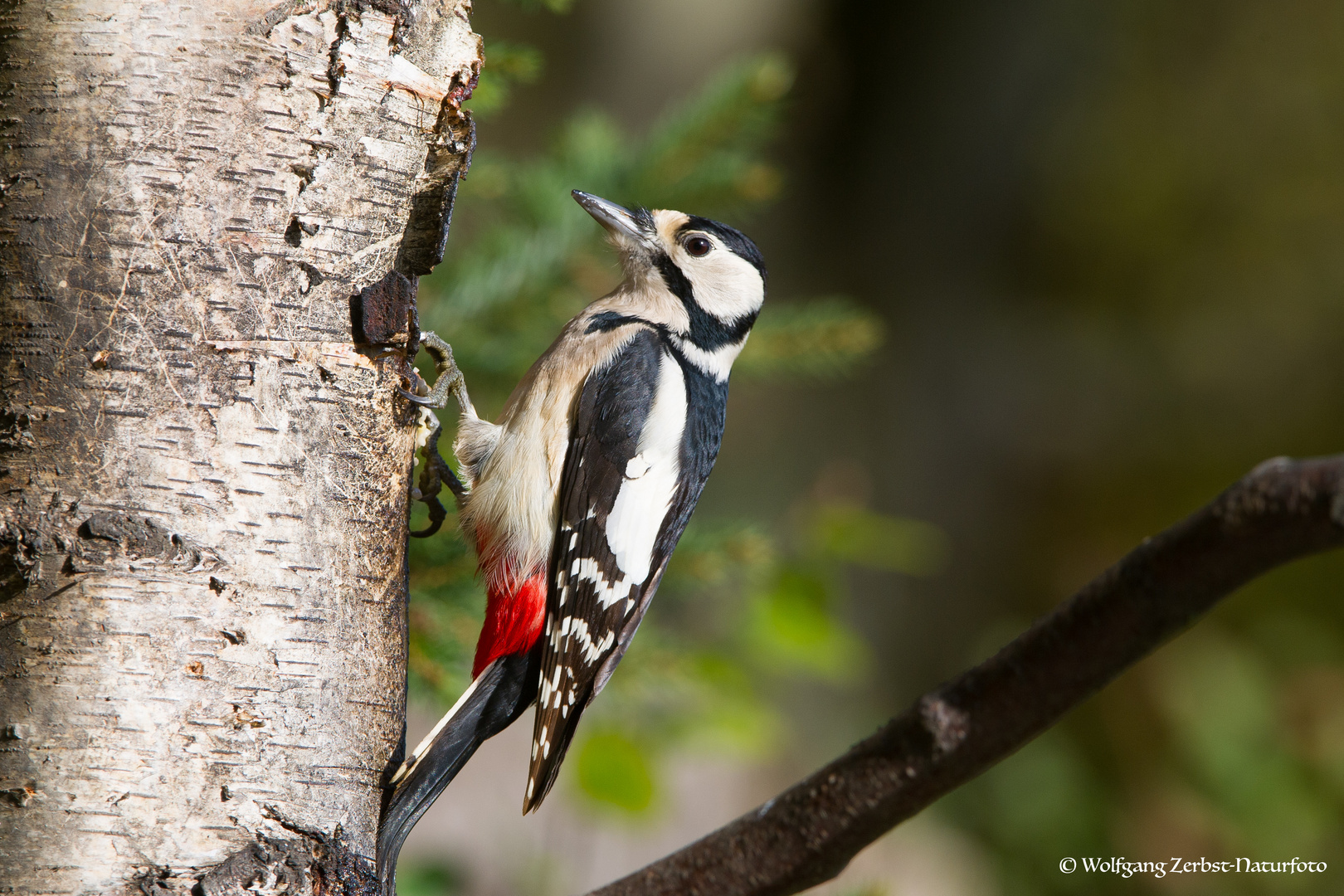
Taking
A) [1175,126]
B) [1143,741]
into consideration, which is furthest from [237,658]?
[1175,126]

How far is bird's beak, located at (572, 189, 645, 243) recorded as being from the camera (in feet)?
6.86

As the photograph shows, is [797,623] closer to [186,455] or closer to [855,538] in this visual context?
[855,538]

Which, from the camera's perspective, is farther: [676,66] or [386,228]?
[676,66]

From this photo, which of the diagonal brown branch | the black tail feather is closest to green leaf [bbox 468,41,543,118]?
the black tail feather

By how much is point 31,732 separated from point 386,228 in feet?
2.27

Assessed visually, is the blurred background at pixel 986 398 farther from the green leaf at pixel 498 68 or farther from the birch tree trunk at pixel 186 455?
the birch tree trunk at pixel 186 455

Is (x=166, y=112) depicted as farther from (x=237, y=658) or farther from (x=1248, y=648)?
(x=1248, y=648)

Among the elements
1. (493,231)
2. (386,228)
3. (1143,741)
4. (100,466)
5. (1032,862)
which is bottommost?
(1032,862)

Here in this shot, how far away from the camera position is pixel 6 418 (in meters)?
1.08

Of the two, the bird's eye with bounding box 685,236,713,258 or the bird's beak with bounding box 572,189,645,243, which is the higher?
the bird's beak with bounding box 572,189,645,243

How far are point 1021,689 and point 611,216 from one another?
4.99 ft

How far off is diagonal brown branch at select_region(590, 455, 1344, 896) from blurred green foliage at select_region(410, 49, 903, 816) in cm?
100

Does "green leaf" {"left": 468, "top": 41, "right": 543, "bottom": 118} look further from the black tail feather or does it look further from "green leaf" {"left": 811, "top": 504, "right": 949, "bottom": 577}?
"green leaf" {"left": 811, "top": 504, "right": 949, "bottom": 577}

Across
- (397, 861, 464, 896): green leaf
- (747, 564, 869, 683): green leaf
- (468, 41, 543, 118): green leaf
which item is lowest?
(397, 861, 464, 896): green leaf
